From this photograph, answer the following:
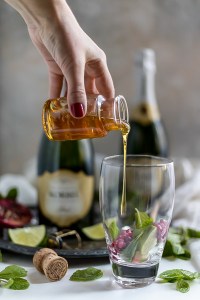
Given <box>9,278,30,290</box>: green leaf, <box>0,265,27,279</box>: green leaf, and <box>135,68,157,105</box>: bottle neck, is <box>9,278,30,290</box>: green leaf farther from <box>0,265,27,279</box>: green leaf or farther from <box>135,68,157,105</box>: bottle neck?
<box>135,68,157,105</box>: bottle neck

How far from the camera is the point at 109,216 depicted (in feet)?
3.90

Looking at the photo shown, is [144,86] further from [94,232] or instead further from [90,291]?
[90,291]

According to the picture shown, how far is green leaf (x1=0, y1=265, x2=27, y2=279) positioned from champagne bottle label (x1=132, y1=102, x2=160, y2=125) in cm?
96

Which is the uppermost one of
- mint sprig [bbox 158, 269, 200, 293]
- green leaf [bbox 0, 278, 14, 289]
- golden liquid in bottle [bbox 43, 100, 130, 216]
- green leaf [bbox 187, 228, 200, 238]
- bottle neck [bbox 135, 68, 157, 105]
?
bottle neck [bbox 135, 68, 157, 105]

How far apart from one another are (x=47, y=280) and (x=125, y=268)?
0.54ft

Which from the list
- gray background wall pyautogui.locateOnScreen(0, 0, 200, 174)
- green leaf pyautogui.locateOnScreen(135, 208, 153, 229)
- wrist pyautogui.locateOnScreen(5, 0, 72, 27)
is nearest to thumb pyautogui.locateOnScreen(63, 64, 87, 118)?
wrist pyautogui.locateOnScreen(5, 0, 72, 27)

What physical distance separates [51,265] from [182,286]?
0.25 m

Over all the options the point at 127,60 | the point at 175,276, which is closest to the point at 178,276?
the point at 175,276

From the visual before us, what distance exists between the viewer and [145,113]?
2.04 meters

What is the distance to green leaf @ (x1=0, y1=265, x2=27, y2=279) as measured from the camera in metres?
1.17

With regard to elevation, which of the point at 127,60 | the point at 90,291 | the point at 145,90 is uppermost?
the point at 127,60

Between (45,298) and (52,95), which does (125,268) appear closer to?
(45,298)

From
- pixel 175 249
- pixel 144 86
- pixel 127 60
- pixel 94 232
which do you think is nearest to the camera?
pixel 175 249

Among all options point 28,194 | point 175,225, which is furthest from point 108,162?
point 28,194
